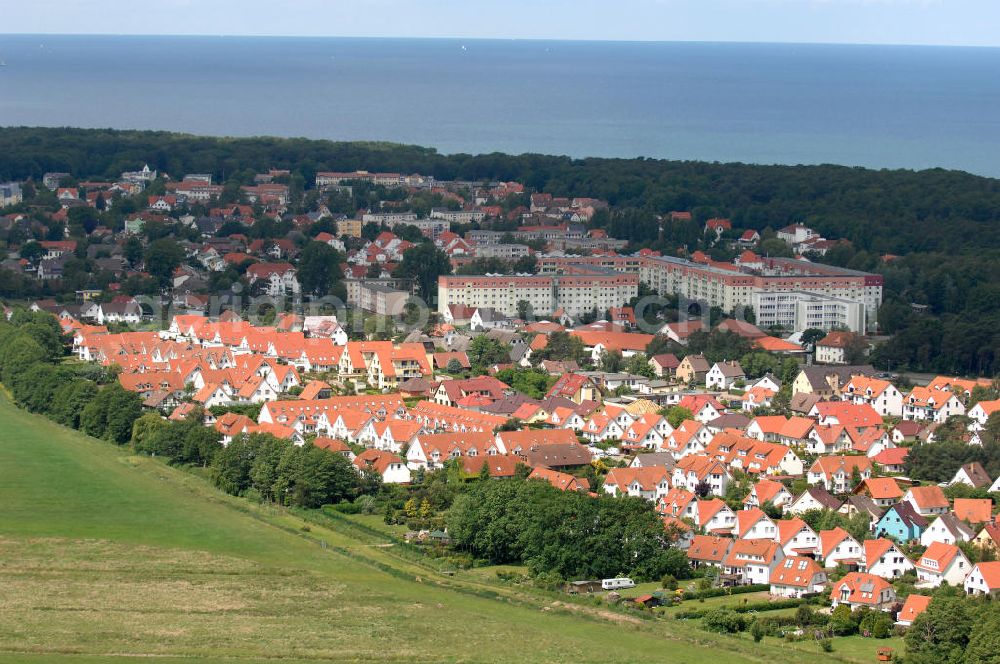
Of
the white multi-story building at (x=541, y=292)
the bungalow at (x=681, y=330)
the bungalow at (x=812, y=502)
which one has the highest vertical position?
the white multi-story building at (x=541, y=292)

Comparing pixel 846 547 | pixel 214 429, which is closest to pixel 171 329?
pixel 214 429

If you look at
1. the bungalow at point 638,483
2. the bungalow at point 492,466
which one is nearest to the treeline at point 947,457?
the bungalow at point 638,483

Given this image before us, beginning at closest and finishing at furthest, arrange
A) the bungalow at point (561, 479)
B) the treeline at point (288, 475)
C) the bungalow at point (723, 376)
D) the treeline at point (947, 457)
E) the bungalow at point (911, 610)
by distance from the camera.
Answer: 1. the bungalow at point (911, 610)
2. the bungalow at point (561, 479)
3. the treeline at point (288, 475)
4. the treeline at point (947, 457)
5. the bungalow at point (723, 376)

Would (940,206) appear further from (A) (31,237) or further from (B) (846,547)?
(B) (846,547)

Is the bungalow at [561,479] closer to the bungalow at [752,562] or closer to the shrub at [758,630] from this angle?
the bungalow at [752,562]

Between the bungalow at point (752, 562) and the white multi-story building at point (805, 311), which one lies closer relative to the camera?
the bungalow at point (752, 562)

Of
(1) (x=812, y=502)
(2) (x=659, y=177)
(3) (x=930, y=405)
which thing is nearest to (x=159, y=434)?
(1) (x=812, y=502)
